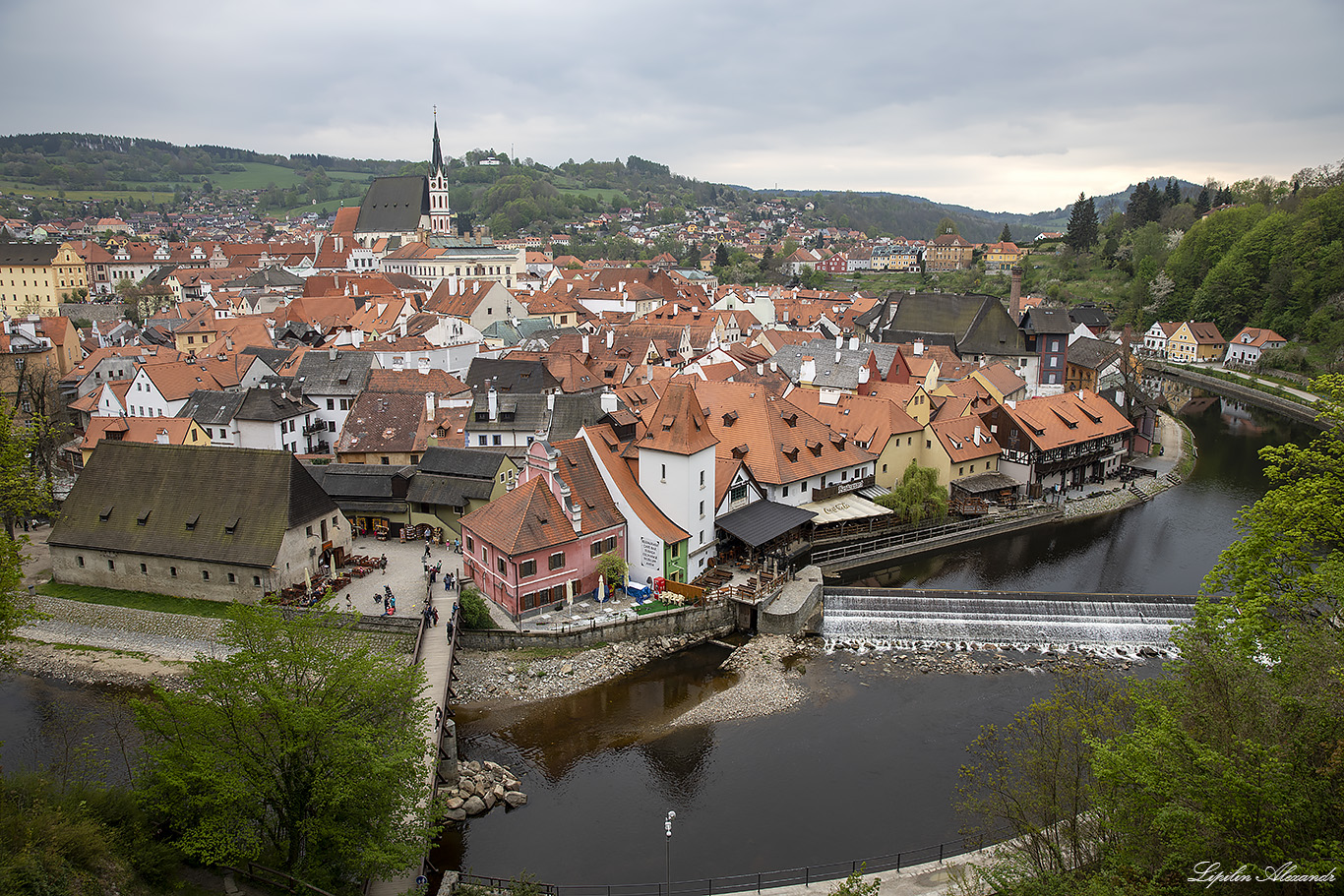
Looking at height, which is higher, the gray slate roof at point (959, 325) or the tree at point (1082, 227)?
the tree at point (1082, 227)

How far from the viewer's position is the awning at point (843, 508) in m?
40.7

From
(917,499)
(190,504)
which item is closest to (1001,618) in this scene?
(917,499)

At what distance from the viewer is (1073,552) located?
43.1 metres

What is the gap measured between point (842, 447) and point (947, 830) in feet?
79.6

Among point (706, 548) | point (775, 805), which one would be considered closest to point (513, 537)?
point (706, 548)

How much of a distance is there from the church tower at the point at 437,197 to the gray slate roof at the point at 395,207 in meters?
1.43

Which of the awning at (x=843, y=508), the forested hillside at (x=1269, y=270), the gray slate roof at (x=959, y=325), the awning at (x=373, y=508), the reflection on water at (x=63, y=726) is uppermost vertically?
the forested hillside at (x=1269, y=270)

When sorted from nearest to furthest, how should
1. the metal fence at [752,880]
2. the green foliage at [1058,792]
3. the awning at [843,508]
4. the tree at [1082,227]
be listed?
the green foliage at [1058,792] → the metal fence at [752,880] → the awning at [843,508] → the tree at [1082,227]

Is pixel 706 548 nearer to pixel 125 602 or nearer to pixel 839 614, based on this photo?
pixel 839 614

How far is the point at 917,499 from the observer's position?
43250mm

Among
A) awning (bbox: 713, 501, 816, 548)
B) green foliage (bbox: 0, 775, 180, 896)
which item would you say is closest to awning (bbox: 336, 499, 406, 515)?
awning (bbox: 713, 501, 816, 548)

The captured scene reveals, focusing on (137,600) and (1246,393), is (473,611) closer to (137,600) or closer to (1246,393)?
(137,600)

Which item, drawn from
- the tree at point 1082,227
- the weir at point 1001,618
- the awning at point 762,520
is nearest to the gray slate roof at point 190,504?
the awning at point 762,520

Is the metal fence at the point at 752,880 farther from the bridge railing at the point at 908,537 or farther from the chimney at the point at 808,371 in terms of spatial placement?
the chimney at the point at 808,371
